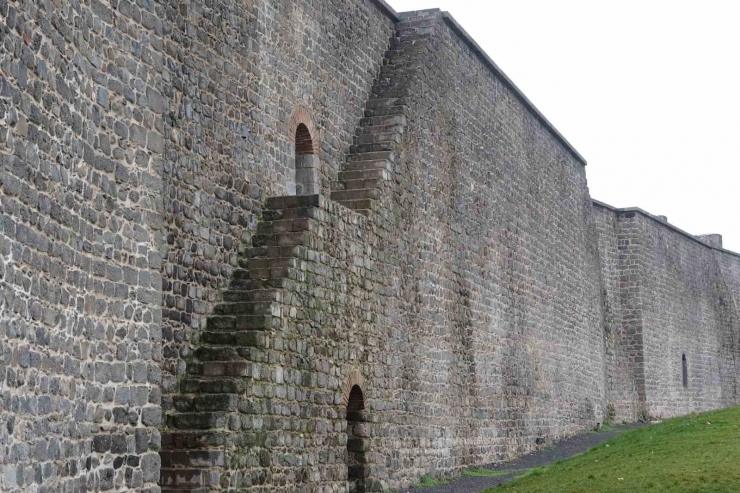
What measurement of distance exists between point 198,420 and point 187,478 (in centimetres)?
59

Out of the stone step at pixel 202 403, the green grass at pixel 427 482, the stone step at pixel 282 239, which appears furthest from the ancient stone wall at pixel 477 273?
the stone step at pixel 202 403

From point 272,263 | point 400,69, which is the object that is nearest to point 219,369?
point 272,263

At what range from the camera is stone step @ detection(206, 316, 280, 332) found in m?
12.6

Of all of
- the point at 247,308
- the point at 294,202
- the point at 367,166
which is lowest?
the point at 247,308

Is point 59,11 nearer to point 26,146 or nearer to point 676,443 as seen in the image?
point 26,146

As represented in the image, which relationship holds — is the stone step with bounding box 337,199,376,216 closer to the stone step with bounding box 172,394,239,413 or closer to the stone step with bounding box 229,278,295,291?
the stone step with bounding box 229,278,295,291

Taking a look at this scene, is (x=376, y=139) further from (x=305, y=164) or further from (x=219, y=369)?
(x=219, y=369)

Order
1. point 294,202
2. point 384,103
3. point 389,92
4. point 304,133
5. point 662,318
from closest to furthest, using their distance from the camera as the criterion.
A: point 294,202
point 304,133
point 384,103
point 389,92
point 662,318

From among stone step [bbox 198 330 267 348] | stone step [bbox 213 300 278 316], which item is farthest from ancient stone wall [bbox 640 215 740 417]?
stone step [bbox 198 330 267 348]

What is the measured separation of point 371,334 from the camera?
15.5 metres

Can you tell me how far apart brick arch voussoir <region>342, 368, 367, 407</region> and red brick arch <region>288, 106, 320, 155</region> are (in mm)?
3062

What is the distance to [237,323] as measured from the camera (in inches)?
495

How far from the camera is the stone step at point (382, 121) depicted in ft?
56.0

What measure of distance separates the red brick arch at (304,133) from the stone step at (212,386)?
421 centimetres
